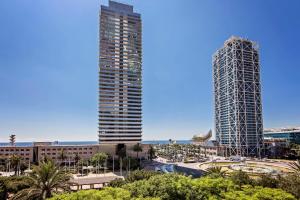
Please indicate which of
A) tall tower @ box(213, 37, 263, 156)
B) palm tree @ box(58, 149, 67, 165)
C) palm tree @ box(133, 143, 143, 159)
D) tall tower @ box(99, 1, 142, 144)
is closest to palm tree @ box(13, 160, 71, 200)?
palm tree @ box(58, 149, 67, 165)

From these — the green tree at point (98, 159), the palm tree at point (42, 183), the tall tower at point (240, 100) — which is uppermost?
the tall tower at point (240, 100)

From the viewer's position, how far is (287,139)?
457ft

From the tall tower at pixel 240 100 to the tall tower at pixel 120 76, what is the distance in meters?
62.2

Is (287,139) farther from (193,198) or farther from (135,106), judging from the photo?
(193,198)

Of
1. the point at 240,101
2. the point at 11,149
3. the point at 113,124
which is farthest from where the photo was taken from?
the point at 240,101

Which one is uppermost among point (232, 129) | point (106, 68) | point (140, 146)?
point (106, 68)

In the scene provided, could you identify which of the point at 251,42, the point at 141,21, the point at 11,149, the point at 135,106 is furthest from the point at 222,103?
the point at 11,149

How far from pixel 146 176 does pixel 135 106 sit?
228 ft

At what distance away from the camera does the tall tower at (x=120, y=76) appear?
10644cm

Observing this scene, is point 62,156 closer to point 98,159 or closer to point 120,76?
point 98,159

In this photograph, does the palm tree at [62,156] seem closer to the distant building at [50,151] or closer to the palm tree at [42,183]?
the distant building at [50,151]

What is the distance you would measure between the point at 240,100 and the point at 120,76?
77011 millimetres

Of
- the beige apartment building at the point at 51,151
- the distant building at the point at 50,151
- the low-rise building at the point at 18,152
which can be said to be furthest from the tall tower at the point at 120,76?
the low-rise building at the point at 18,152

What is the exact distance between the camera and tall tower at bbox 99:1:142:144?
106438 millimetres
